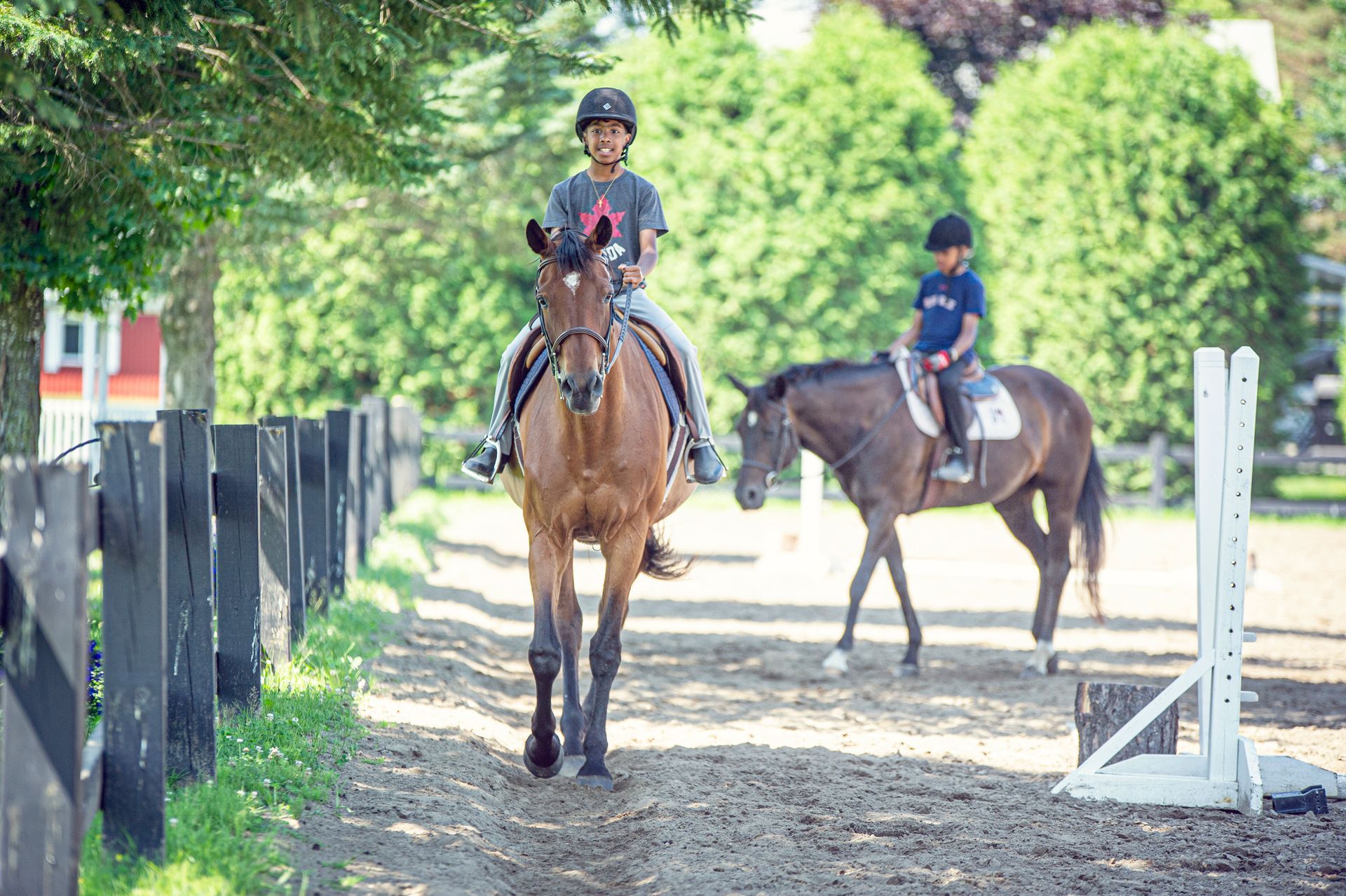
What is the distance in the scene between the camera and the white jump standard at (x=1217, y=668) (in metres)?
4.82

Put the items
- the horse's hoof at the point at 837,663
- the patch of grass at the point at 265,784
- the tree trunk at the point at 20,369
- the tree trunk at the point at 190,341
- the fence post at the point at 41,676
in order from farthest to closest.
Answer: the tree trunk at the point at 190,341 → the horse's hoof at the point at 837,663 → the tree trunk at the point at 20,369 → the patch of grass at the point at 265,784 → the fence post at the point at 41,676

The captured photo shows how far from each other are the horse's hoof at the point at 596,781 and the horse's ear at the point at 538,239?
2282 mm

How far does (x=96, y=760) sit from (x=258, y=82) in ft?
14.9

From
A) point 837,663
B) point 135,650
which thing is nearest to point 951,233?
point 837,663

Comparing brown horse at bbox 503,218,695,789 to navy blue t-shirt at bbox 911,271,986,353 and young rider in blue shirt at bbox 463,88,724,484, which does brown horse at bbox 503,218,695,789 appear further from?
navy blue t-shirt at bbox 911,271,986,353

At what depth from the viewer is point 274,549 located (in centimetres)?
571

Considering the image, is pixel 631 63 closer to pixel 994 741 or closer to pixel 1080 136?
pixel 1080 136

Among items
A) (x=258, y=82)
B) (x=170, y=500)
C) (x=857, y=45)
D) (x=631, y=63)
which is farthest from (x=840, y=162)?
(x=170, y=500)

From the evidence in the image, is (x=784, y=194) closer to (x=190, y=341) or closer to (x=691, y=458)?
(x=190, y=341)

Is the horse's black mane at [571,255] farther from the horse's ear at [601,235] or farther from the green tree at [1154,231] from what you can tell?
the green tree at [1154,231]

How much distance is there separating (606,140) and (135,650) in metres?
3.40

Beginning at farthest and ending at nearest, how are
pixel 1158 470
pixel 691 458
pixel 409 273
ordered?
pixel 1158 470
pixel 409 273
pixel 691 458

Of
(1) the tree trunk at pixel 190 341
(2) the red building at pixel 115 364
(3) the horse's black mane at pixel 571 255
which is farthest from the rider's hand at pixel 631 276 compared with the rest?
(2) the red building at pixel 115 364

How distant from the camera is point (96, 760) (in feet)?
11.0
